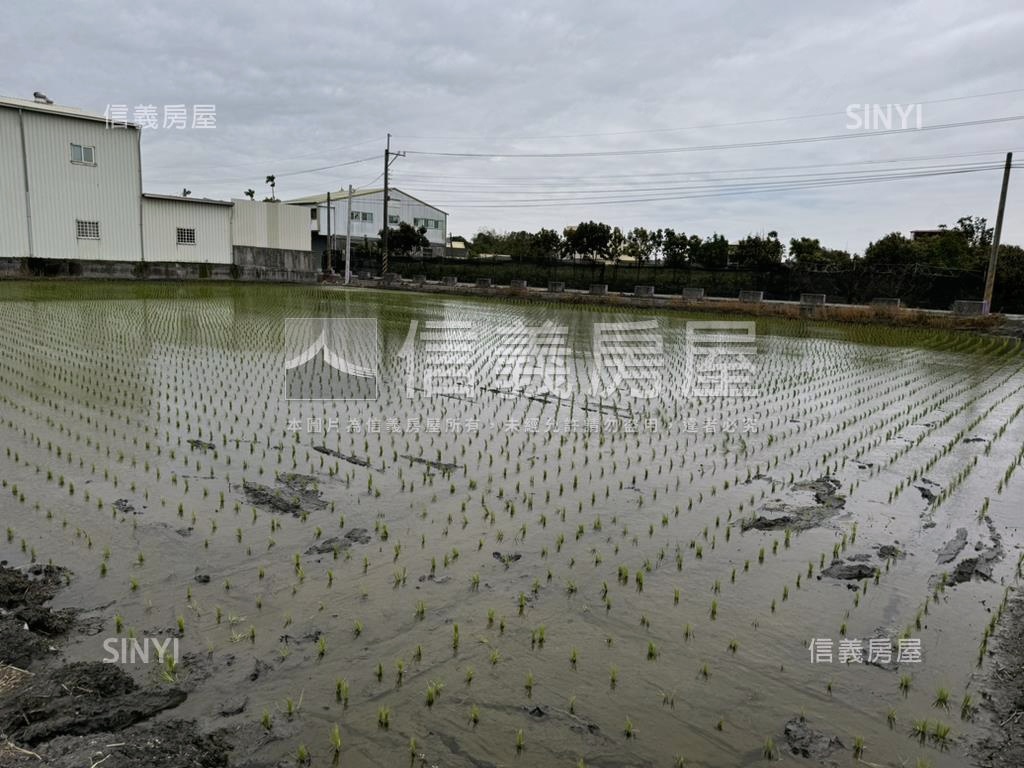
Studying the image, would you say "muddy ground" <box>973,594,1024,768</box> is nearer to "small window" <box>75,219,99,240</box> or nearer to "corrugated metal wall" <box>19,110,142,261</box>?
"corrugated metal wall" <box>19,110,142,261</box>

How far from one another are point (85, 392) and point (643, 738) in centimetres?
785

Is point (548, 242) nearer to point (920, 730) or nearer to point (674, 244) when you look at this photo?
point (674, 244)

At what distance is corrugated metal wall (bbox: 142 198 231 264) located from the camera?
87.9 feet

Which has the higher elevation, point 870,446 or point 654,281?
point 654,281

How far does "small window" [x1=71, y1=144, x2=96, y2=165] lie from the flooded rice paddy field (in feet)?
63.2

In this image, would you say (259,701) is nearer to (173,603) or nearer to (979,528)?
(173,603)

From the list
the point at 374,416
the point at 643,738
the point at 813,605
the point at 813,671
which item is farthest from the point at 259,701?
the point at 374,416

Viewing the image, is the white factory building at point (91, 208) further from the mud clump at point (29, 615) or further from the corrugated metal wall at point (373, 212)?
the mud clump at point (29, 615)

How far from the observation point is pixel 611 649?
3.43 m

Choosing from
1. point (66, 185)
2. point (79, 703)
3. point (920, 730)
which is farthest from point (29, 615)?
point (66, 185)

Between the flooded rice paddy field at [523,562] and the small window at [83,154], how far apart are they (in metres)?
19.3

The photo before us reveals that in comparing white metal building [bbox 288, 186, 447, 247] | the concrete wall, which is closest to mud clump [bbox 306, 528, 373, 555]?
the concrete wall

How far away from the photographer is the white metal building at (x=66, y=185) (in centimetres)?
2284

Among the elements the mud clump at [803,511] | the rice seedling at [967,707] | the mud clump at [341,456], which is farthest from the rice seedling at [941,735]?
the mud clump at [341,456]
